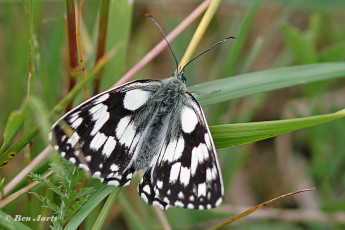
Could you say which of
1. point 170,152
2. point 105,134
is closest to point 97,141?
point 105,134

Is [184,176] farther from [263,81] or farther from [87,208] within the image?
[263,81]

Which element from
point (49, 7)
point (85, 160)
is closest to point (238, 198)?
point (85, 160)

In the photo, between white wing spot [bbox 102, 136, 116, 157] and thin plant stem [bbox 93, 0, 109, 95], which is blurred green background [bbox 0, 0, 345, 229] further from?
white wing spot [bbox 102, 136, 116, 157]

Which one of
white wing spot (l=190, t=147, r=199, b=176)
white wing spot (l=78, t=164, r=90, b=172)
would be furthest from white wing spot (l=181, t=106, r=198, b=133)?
white wing spot (l=78, t=164, r=90, b=172)

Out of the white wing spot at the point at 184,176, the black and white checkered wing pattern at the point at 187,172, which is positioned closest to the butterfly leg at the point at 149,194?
the black and white checkered wing pattern at the point at 187,172

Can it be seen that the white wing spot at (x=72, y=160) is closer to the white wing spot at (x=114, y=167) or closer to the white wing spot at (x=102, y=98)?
the white wing spot at (x=114, y=167)

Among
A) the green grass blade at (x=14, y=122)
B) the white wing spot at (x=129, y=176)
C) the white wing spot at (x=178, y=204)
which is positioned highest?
the green grass blade at (x=14, y=122)

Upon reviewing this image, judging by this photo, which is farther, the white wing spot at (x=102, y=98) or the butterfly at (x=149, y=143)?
the white wing spot at (x=102, y=98)

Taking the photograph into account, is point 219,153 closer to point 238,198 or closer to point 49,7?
point 238,198
